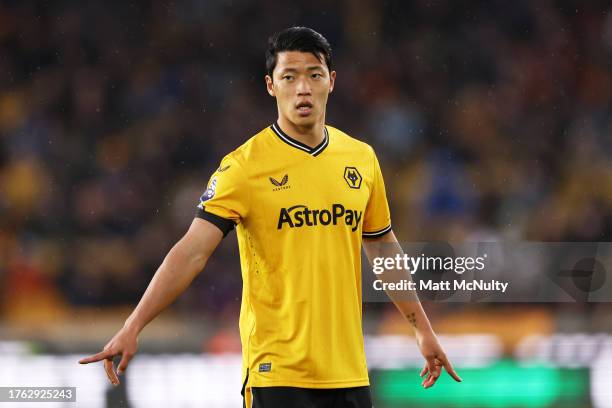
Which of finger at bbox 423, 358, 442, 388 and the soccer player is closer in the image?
the soccer player

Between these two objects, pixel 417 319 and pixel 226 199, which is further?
pixel 417 319

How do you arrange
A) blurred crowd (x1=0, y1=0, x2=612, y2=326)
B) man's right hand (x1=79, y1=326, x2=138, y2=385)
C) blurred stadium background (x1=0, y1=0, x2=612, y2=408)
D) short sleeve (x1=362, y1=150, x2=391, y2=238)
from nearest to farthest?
man's right hand (x1=79, y1=326, x2=138, y2=385) < short sleeve (x1=362, y1=150, x2=391, y2=238) < blurred stadium background (x1=0, y1=0, x2=612, y2=408) < blurred crowd (x1=0, y1=0, x2=612, y2=326)

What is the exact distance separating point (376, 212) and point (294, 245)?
432 millimetres

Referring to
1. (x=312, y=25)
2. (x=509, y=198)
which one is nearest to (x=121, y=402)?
(x=509, y=198)

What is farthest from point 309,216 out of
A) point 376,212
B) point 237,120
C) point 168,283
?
point 237,120

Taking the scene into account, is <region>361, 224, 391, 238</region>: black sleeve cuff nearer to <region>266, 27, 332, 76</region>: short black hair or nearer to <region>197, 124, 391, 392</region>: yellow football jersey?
<region>197, 124, 391, 392</region>: yellow football jersey

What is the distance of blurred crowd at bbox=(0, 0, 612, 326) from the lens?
25.6 ft

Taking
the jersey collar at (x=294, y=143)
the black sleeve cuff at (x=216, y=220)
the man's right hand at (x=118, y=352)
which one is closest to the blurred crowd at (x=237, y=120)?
the jersey collar at (x=294, y=143)

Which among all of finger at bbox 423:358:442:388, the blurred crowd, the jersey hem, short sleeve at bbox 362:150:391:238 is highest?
the blurred crowd

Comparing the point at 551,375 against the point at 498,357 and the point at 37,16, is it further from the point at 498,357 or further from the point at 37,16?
the point at 37,16

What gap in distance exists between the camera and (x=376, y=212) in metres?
3.58

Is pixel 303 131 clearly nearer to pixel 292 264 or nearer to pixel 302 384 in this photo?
pixel 292 264

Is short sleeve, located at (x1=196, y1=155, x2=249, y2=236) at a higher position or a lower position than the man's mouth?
lower

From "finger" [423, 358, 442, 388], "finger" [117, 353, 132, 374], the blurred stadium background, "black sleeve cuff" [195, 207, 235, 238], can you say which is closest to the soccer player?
"black sleeve cuff" [195, 207, 235, 238]
